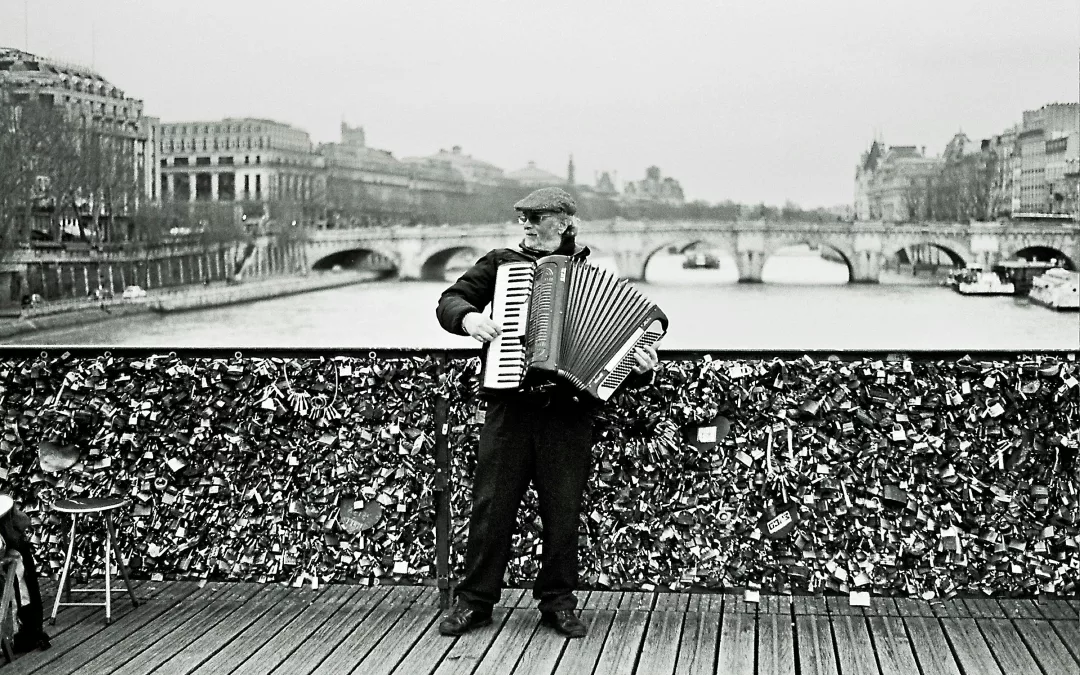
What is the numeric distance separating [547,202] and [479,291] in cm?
39

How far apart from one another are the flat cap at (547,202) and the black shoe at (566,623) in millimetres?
1373

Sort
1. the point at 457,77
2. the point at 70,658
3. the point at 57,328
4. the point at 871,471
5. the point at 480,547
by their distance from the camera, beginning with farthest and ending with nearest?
the point at 457,77
the point at 57,328
the point at 871,471
the point at 480,547
the point at 70,658

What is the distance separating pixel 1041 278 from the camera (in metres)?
7.34

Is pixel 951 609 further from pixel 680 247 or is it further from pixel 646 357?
pixel 680 247

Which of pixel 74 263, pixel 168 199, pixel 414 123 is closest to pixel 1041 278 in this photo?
pixel 414 123

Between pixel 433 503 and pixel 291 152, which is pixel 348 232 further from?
pixel 433 503

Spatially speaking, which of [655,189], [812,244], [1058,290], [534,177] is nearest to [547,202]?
[534,177]

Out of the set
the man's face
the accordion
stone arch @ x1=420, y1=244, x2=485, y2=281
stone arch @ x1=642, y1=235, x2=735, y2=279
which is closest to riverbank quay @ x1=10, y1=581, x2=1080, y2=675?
the accordion

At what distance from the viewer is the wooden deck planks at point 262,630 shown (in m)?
3.91

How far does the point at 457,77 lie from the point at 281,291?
1.72 m

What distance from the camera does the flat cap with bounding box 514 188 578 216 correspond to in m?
4.20

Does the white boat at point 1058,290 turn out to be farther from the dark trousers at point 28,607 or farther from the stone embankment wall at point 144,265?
the dark trousers at point 28,607

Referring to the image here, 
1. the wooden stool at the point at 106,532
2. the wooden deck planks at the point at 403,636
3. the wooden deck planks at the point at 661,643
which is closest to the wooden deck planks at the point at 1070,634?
the wooden deck planks at the point at 661,643

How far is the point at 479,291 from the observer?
4.30m
